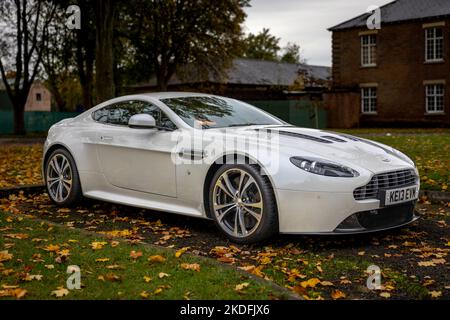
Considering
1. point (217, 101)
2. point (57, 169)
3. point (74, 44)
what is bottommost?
point (57, 169)

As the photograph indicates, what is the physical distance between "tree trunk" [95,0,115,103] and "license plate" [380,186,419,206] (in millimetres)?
12734

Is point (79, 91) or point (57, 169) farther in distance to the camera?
point (79, 91)

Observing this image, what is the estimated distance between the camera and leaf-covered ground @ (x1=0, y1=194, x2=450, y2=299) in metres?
4.81

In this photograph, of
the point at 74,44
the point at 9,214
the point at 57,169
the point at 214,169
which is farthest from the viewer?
the point at 74,44

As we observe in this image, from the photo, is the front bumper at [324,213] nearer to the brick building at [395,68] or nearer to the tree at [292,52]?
the brick building at [395,68]

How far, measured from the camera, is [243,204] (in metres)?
6.07

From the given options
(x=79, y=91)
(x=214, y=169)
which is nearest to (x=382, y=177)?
(x=214, y=169)

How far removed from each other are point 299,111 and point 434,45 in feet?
28.5

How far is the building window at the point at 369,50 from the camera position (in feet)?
125

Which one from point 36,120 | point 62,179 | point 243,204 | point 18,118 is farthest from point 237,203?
point 36,120

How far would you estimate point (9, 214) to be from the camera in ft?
24.1

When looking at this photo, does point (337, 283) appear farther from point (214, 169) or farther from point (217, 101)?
point (217, 101)

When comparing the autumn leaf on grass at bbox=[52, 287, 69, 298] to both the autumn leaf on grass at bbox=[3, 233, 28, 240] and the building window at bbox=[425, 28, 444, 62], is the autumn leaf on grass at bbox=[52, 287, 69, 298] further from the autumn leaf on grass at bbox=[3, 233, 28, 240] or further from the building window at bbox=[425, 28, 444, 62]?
the building window at bbox=[425, 28, 444, 62]
